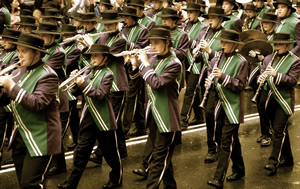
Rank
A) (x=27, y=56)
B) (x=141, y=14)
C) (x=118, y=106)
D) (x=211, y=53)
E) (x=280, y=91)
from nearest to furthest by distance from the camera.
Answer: (x=27, y=56), (x=280, y=91), (x=118, y=106), (x=211, y=53), (x=141, y=14)

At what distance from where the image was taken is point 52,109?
20.8 ft

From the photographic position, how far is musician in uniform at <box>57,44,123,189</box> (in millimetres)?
7348

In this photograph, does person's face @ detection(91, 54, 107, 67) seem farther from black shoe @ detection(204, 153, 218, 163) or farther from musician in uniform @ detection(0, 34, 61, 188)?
black shoe @ detection(204, 153, 218, 163)

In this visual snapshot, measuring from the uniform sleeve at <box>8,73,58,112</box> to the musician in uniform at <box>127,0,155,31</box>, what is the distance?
187 inches

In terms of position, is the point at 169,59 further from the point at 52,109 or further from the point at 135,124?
the point at 135,124

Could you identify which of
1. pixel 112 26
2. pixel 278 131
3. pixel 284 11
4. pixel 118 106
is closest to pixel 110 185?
pixel 118 106

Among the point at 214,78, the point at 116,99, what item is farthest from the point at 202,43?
the point at 116,99

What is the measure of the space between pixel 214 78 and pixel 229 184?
60.8 inches

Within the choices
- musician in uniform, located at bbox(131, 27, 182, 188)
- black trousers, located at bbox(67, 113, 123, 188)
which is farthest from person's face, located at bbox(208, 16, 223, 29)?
black trousers, located at bbox(67, 113, 123, 188)

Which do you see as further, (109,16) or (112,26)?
(109,16)

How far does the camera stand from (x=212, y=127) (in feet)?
29.2

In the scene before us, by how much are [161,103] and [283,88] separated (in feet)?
7.49

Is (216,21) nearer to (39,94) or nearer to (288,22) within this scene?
(288,22)

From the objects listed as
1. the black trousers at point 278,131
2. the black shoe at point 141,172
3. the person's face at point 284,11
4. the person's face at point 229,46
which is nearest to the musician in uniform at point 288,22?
the person's face at point 284,11
